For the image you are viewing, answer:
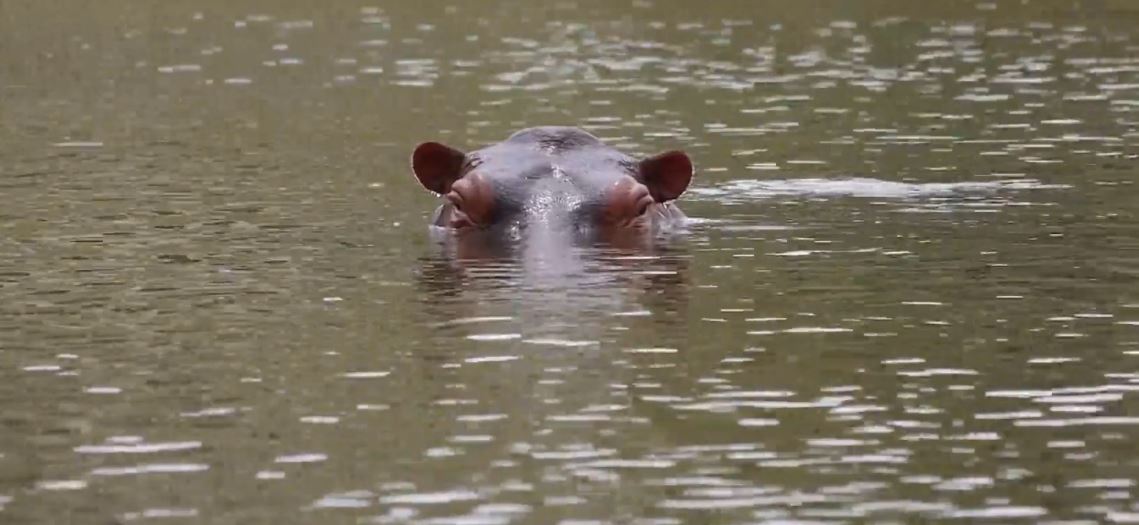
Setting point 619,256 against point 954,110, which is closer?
point 619,256

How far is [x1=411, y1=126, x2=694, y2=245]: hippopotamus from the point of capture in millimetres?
15555

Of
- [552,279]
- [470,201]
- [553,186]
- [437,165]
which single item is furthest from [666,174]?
[552,279]

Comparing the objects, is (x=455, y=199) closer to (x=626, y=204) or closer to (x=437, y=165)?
(x=437, y=165)

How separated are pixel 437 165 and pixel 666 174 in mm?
1440

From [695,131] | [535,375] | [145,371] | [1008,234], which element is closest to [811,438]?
[535,375]

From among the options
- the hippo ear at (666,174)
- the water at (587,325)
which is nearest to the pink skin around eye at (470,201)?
the water at (587,325)

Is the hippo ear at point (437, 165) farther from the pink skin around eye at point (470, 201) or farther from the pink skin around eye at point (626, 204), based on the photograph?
the pink skin around eye at point (626, 204)

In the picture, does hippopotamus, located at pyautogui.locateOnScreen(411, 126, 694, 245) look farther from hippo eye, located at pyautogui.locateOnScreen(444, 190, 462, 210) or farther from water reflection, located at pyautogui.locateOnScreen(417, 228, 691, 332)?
water reflection, located at pyautogui.locateOnScreen(417, 228, 691, 332)

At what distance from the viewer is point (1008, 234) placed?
629 inches

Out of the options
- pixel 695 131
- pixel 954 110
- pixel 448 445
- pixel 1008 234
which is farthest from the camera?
pixel 954 110

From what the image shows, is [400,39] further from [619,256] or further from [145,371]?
[145,371]

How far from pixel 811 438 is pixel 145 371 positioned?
302cm

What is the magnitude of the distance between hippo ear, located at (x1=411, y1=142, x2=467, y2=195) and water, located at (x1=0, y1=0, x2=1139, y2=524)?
0.40m

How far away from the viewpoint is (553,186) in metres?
15.7
